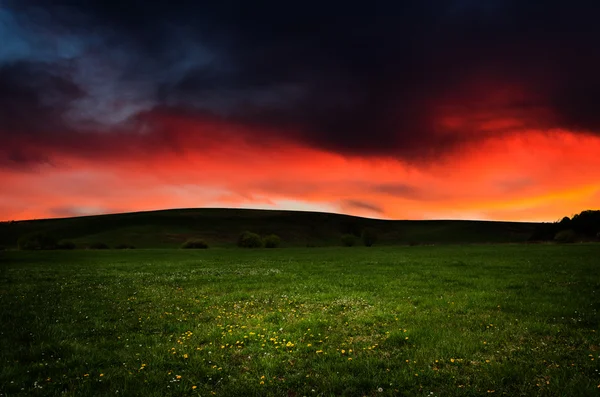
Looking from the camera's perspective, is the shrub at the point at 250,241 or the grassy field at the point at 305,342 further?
the shrub at the point at 250,241

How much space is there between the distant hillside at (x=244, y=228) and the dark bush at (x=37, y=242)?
32.0 metres

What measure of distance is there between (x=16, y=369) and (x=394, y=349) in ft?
33.1

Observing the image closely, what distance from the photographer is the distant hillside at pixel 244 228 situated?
13250cm

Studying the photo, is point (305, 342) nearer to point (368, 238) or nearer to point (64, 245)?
point (64, 245)

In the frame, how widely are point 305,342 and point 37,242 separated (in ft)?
305

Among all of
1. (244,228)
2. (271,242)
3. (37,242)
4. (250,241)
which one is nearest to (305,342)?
(250,241)

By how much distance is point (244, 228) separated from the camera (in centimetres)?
16112

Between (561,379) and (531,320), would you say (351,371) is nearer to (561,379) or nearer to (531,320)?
(561,379)

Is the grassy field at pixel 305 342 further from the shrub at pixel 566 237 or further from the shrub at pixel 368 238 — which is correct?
the shrub at pixel 368 238

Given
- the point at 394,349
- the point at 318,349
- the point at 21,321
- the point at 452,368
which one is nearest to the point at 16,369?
the point at 21,321

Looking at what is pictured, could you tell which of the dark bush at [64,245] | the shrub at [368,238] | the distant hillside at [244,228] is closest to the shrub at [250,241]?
the distant hillside at [244,228]

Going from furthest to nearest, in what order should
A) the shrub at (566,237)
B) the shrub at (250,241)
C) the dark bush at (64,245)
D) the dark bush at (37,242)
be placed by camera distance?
the shrub at (250,241) → the dark bush at (64,245) → the dark bush at (37,242) → the shrub at (566,237)

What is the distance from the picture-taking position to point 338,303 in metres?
17.8

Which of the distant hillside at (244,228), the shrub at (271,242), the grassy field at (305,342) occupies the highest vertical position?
the distant hillside at (244,228)
